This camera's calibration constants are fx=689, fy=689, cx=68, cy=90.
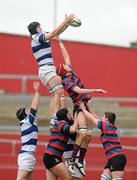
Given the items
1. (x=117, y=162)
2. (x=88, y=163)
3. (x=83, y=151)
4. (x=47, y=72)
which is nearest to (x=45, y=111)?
(x=88, y=163)

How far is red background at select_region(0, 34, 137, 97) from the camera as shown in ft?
84.2

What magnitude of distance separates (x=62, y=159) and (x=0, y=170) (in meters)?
4.38

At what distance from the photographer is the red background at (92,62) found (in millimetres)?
25672

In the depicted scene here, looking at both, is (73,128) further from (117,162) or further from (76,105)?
(117,162)

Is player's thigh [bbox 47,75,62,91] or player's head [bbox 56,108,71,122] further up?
player's thigh [bbox 47,75,62,91]

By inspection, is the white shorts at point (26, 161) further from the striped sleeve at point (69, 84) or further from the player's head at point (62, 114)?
the striped sleeve at point (69, 84)

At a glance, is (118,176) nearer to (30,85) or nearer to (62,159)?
(62,159)

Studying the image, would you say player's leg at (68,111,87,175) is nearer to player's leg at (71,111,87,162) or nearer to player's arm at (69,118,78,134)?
player's leg at (71,111,87,162)

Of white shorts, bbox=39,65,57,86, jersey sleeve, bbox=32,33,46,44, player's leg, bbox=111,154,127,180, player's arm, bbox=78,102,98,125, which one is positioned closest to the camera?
player's arm, bbox=78,102,98,125

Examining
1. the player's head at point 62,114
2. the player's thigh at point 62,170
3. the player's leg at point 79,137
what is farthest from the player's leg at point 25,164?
the player's head at point 62,114

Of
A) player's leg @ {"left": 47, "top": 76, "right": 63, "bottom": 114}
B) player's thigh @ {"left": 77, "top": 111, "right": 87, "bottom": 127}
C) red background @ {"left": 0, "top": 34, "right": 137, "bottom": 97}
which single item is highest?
red background @ {"left": 0, "top": 34, "right": 137, "bottom": 97}

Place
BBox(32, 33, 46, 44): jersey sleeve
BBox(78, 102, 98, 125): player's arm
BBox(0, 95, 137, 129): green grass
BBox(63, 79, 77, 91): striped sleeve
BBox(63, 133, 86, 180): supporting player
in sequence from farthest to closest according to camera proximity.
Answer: BBox(0, 95, 137, 129): green grass
BBox(63, 133, 86, 180): supporting player
BBox(32, 33, 46, 44): jersey sleeve
BBox(63, 79, 77, 91): striped sleeve
BBox(78, 102, 98, 125): player's arm

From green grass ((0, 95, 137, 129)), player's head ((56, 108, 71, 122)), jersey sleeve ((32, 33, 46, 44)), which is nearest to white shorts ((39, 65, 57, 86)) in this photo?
jersey sleeve ((32, 33, 46, 44))

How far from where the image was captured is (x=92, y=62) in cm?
2684
